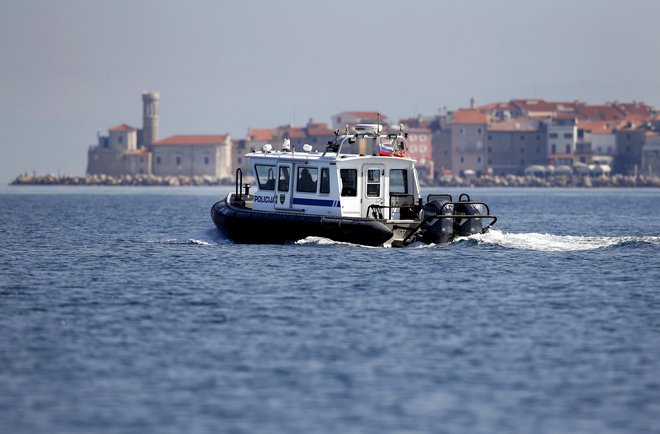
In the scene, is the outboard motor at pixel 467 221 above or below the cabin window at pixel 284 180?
below

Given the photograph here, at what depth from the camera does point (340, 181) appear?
34688 mm

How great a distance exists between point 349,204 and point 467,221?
322cm

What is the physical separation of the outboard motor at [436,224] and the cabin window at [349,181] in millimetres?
1958

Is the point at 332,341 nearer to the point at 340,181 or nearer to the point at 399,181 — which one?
the point at 340,181

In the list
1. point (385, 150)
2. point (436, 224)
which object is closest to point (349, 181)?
point (385, 150)

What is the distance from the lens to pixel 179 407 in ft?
50.6

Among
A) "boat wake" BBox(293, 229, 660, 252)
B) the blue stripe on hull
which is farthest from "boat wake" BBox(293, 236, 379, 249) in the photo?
the blue stripe on hull

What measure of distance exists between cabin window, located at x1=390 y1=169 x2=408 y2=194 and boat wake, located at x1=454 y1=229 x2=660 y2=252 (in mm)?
2152

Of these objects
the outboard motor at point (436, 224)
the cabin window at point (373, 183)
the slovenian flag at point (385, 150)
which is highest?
the slovenian flag at point (385, 150)

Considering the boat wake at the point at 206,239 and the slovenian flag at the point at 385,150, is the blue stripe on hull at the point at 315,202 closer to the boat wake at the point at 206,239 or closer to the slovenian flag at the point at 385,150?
the slovenian flag at the point at 385,150

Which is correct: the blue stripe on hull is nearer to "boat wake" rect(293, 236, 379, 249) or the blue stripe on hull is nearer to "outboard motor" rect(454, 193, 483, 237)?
A: "boat wake" rect(293, 236, 379, 249)

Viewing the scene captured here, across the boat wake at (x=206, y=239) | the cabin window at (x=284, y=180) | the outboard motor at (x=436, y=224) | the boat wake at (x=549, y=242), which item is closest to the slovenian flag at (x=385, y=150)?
the outboard motor at (x=436, y=224)

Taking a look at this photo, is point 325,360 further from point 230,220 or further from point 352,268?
point 230,220

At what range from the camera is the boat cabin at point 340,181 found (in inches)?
1368
